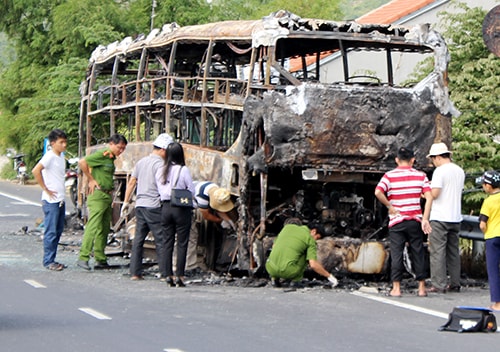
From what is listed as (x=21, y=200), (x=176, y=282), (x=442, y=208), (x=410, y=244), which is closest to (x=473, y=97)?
(x=442, y=208)

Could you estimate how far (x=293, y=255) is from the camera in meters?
13.0

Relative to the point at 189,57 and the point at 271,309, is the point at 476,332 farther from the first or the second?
the point at 189,57

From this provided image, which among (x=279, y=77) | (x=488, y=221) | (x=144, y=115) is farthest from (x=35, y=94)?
(x=488, y=221)

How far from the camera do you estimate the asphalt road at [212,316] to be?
9.07 m

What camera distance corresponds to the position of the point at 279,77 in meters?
14.6

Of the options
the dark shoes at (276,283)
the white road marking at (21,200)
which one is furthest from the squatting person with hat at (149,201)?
the white road marking at (21,200)

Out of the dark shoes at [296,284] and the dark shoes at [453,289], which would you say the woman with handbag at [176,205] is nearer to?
the dark shoes at [296,284]

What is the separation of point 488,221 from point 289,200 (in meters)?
3.13

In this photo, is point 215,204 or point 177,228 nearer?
point 177,228

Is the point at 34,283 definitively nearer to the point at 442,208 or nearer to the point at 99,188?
the point at 99,188

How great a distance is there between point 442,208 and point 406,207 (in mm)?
547

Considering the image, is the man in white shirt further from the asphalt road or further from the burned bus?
the burned bus

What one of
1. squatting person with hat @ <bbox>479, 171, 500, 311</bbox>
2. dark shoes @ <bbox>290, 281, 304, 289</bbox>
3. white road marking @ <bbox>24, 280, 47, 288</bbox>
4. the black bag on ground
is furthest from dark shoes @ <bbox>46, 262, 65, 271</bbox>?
the black bag on ground

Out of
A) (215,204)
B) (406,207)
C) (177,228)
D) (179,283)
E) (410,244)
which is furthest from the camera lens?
(215,204)
